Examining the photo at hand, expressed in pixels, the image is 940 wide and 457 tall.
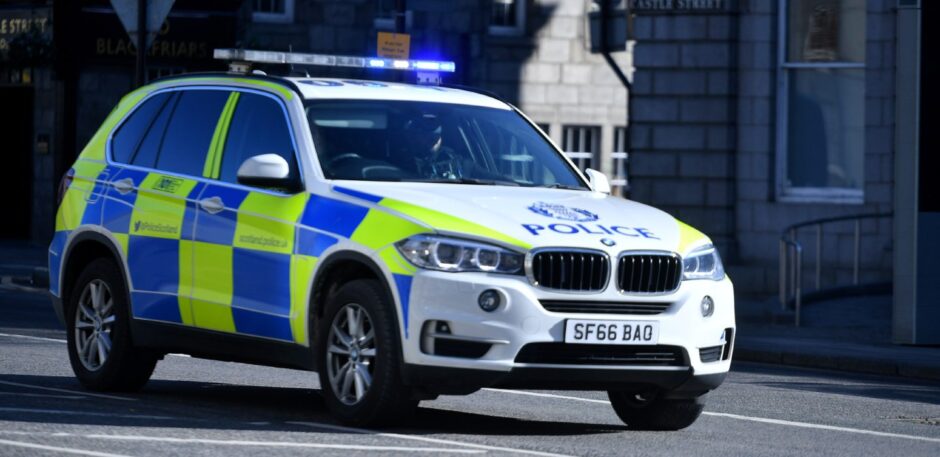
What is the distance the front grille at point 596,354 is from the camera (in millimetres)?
9484

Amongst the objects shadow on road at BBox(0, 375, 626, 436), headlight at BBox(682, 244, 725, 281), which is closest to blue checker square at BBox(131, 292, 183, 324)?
shadow on road at BBox(0, 375, 626, 436)

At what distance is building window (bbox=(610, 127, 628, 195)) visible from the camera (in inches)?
1540

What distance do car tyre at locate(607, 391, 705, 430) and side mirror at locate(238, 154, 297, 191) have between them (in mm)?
1949

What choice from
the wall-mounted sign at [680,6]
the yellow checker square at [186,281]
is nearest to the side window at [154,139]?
the yellow checker square at [186,281]

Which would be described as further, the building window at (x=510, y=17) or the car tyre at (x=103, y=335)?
the building window at (x=510, y=17)

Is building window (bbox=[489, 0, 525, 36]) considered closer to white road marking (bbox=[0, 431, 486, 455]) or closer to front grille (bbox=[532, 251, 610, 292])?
front grille (bbox=[532, 251, 610, 292])

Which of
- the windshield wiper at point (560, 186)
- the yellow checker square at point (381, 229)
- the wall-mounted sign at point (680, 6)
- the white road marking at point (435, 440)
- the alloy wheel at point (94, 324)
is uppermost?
the wall-mounted sign at point (680, 6)

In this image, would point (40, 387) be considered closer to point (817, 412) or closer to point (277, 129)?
point (277, 129)

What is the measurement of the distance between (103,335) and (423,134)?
2.35 metres

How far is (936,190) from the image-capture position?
18469 millimetres

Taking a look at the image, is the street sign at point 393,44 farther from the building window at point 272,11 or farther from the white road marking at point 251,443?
the white road marking at point 251,443

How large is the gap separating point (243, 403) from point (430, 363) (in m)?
2.20

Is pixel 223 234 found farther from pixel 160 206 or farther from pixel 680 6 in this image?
pixel 680 6

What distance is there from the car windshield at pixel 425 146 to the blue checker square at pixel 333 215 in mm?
238
